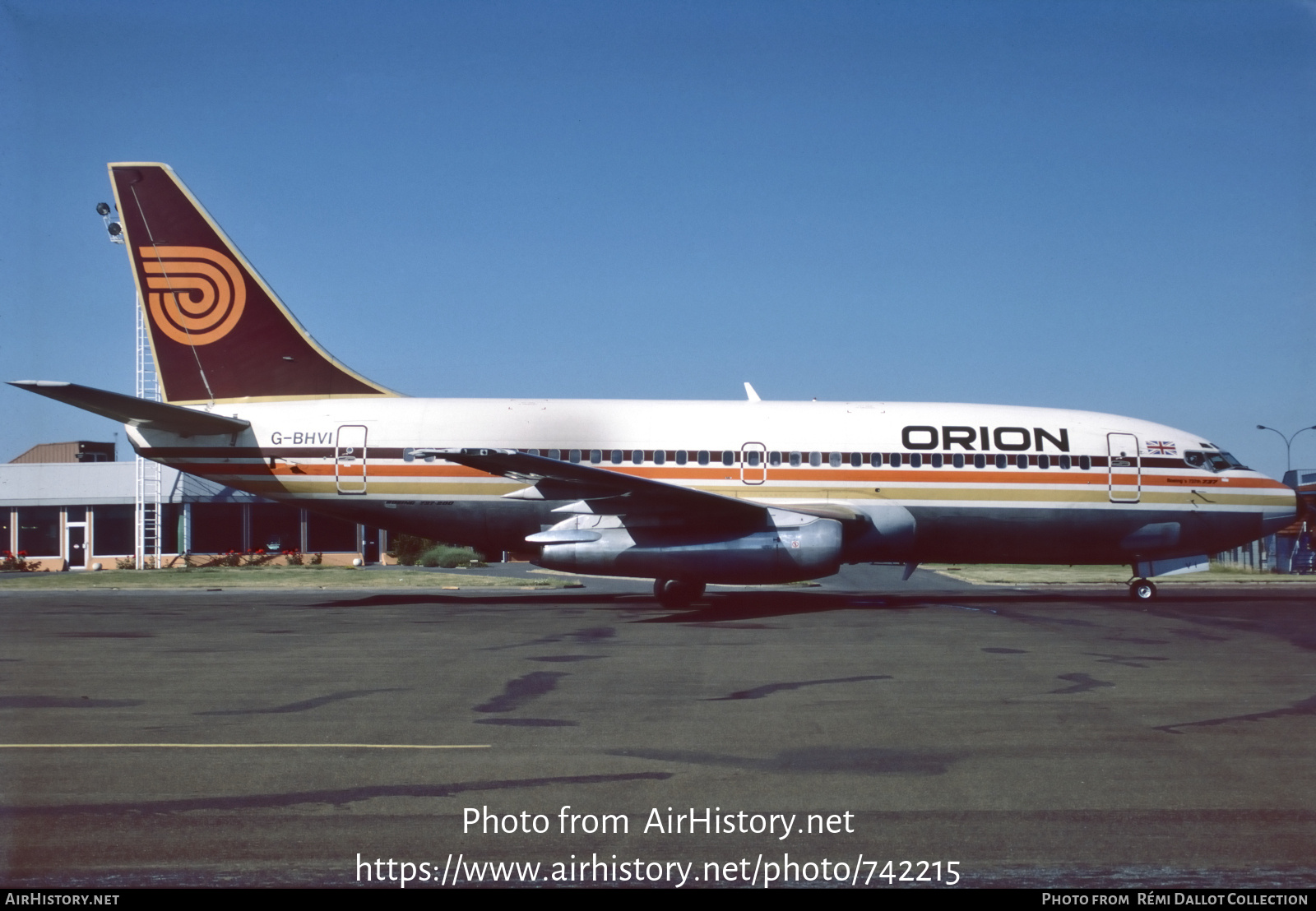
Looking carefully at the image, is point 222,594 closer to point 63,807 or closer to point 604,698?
point 604,698

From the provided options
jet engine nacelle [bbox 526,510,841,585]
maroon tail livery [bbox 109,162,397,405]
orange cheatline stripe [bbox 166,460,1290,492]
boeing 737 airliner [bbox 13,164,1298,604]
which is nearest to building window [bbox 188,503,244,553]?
maroon tail livery [bbox 109,162,397,405]

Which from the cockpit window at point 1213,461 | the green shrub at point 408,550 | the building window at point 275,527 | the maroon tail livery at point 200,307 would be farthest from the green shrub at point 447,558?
the cockpit window at point 1213,461

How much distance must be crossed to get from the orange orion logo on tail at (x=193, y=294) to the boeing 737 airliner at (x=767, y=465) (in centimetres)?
18

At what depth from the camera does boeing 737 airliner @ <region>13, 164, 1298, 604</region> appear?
20.8m

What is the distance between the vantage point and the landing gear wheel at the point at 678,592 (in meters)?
21.0

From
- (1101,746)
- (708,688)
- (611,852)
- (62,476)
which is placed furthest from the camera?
(62,476)

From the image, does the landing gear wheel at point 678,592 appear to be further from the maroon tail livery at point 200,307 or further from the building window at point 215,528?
the building window at point 215,528

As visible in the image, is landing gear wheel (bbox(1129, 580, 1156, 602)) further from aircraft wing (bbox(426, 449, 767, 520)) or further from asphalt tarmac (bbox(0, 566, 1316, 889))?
aircraft wing (bbox(426, 449, 767, 520))

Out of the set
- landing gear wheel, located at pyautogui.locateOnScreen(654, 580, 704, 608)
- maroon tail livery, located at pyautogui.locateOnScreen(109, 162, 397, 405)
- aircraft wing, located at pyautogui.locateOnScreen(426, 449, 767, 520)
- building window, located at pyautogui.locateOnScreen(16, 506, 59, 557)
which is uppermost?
maroon tail livery, located at pyautogui.locateOnScreen(109, 162, 397, 405)

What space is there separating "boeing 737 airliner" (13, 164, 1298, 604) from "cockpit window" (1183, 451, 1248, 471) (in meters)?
0.04

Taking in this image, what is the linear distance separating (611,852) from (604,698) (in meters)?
4.56
